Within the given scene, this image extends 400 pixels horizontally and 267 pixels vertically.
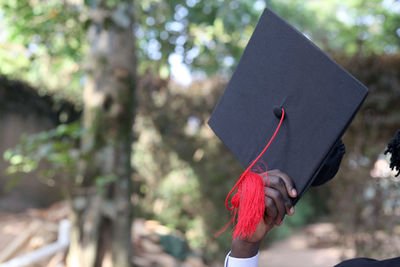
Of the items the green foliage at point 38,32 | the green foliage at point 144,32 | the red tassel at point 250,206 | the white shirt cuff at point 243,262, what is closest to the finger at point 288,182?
the red tassel at point 250,206

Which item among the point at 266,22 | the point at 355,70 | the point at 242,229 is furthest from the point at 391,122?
the point at 242,229

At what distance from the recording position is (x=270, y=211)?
108 cm

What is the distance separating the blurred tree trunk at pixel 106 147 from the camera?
393 centimetres

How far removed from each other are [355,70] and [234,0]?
2.05 m

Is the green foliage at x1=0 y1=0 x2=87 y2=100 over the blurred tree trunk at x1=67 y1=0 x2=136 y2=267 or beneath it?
over

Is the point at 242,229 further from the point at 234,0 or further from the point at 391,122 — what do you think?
the point at 391,122

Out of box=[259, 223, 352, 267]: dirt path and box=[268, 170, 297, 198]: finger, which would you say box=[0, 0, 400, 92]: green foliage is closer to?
box=[268, 170, 297, 198]: finger

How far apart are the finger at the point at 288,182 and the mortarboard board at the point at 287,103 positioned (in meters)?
0.03

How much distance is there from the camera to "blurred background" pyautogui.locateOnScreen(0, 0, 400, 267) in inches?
156

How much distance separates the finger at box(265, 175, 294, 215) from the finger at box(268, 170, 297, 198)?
0.04ft

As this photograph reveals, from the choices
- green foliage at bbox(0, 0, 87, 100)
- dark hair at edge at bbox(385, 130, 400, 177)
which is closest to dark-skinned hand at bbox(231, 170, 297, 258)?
dark hair at edge at bbox(385, 130, 400, 177)

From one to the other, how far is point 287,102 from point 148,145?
6530mm

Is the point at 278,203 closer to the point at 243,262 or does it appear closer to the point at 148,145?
the point at 243,262

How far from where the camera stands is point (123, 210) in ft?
13.3
